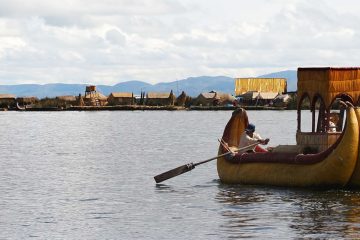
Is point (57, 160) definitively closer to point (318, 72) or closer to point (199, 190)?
point (199, 190)

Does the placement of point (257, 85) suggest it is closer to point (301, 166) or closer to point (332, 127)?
point (332, 127)

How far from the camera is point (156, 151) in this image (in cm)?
5819

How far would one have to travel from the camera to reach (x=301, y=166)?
29.0 m

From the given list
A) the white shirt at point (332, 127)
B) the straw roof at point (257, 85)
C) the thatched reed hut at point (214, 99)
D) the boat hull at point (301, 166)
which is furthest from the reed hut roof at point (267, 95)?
the white shirt at point (332, 127)

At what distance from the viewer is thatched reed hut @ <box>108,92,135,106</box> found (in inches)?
6762

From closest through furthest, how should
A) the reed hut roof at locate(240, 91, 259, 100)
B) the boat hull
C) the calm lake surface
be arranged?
the calm lake surface
the boat hull
the reed hut roof at locate(240, 91, 259, 100)

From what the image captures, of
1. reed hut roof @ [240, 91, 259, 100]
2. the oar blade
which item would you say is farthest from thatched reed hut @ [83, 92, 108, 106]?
the oar blade

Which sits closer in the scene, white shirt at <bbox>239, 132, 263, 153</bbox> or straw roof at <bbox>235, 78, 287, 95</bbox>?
white shirt at <bbox>239, 132, 263, 153</bbox>

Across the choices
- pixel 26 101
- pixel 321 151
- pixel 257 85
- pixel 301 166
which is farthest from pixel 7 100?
pixel 301 166

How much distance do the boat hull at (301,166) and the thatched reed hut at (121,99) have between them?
457 feet

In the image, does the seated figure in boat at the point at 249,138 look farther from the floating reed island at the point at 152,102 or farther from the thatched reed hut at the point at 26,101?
the thatched reed hut at the point at 26,101

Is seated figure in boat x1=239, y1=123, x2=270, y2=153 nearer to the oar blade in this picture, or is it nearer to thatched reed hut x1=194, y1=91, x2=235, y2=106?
the oar blade

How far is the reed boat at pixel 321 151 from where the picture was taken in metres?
27.6

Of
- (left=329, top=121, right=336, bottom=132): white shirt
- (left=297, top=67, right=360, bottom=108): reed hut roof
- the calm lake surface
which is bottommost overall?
the calm lake surface
